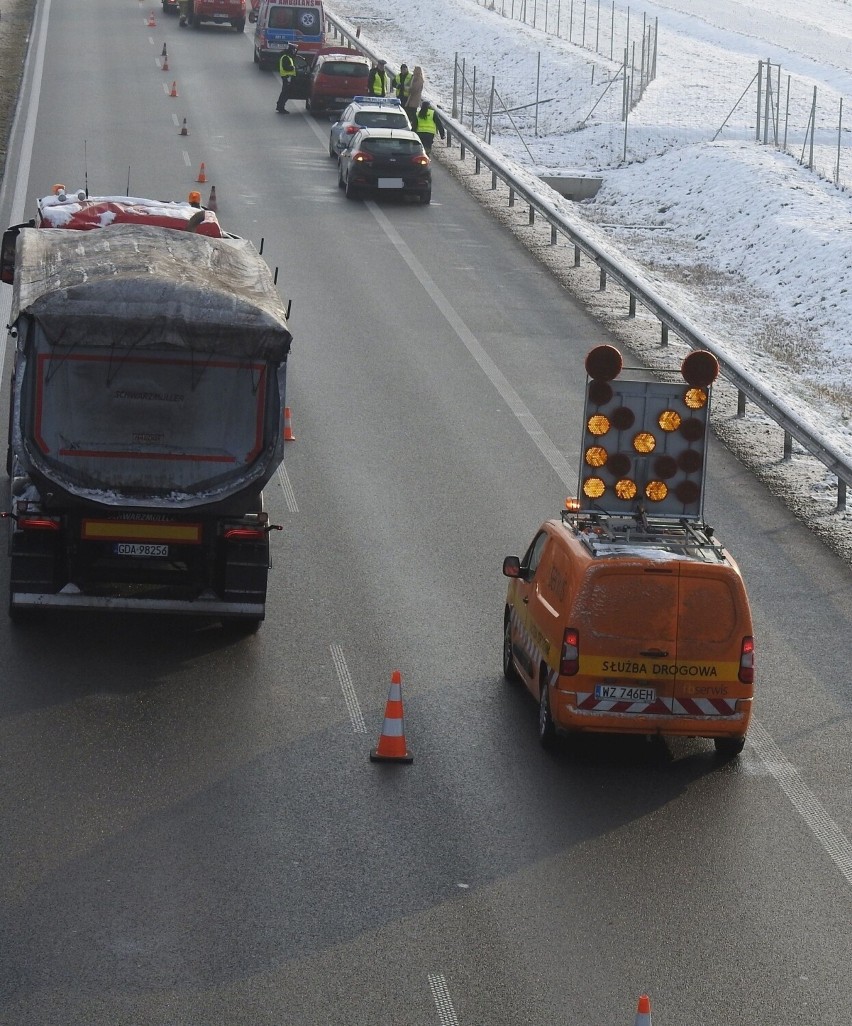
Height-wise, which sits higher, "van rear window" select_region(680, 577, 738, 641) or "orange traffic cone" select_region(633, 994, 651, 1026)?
"van rear window" select_region(680, 577, 738, 641)

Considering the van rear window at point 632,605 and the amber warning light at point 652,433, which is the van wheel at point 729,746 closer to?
the van rear window at point 632,605

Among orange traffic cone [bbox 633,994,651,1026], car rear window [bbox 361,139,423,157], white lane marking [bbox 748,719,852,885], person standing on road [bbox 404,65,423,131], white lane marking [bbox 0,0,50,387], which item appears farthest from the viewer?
person standing on road [bbox 404,65,423,131]

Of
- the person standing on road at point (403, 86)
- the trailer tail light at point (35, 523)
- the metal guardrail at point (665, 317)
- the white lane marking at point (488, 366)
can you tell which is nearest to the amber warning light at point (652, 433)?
the trailer tail light at point (35, 523)

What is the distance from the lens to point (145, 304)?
13.3 meters

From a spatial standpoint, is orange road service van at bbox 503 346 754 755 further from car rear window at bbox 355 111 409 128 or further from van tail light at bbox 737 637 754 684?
car rear window at bbox 355 111 409 128

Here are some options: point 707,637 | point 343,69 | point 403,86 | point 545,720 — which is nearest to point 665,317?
point 545,720

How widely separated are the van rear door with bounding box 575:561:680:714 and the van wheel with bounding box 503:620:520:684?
1766mm

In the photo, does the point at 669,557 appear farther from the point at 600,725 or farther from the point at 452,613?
the point at 452,613

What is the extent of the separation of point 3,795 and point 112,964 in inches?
90.8

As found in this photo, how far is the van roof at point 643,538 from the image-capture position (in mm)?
11828

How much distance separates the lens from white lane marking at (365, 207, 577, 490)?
1900 centimetres

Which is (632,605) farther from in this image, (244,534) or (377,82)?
(377,82)

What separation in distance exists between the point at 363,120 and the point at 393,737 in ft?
84.2

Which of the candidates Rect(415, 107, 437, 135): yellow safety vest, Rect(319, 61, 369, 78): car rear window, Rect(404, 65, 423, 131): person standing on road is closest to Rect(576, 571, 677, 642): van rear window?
Rect(415, 107, 437, 135): yellow safety vest
